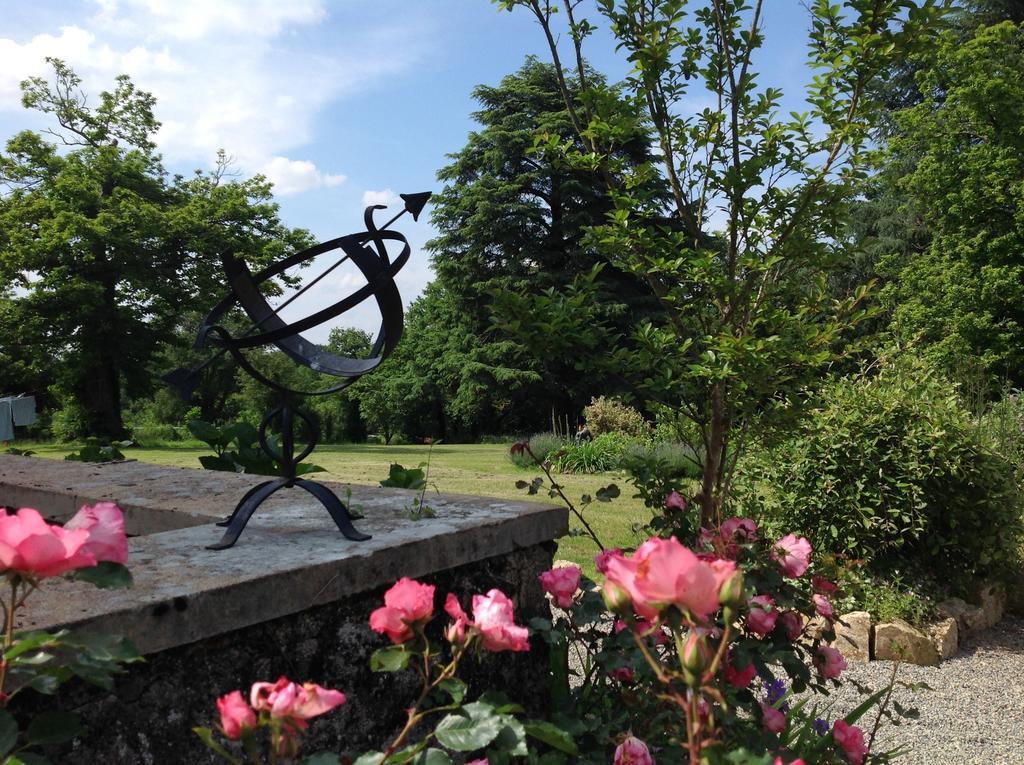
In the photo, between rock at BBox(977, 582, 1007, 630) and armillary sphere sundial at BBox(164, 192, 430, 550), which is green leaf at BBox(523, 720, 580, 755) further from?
rock at BBox(977, 582, 1007, 630)

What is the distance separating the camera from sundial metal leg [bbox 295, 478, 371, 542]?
1.70m

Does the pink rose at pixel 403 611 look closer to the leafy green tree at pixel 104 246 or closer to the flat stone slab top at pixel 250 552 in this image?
the flat stone slab top at pixel 250 552

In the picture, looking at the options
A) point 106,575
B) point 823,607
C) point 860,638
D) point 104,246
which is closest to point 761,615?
point 823,607

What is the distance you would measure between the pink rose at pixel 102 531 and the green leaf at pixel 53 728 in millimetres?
210

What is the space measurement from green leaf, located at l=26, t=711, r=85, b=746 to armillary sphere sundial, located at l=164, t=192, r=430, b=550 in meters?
0.64

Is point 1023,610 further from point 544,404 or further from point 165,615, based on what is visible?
point 544,404

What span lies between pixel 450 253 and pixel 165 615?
2389 cm

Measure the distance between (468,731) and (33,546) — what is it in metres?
0.60

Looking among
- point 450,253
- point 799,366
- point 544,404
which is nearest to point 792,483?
point 799,366

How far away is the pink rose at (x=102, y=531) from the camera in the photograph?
0.94m

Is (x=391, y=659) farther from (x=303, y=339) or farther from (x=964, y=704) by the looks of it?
(x=964, y=704)

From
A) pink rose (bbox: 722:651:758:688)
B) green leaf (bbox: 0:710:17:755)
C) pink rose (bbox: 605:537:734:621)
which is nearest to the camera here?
pink rose (bbox: 605:537:734:621)

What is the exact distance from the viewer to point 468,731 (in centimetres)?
108

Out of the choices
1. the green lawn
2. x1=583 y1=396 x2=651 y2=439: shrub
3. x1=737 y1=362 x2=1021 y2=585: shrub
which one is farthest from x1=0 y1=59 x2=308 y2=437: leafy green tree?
x1=737 y1=362 x2=1021 y2=585: shrub
